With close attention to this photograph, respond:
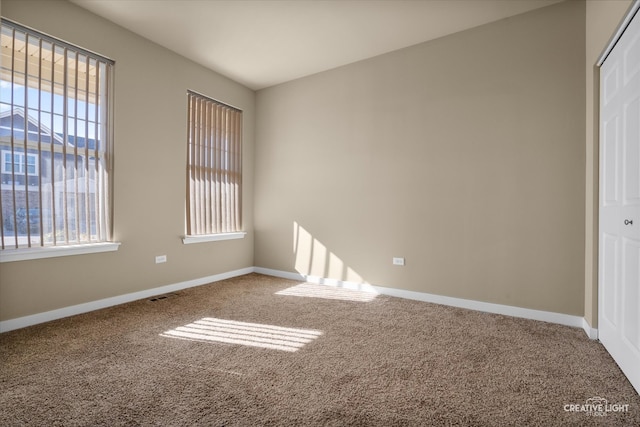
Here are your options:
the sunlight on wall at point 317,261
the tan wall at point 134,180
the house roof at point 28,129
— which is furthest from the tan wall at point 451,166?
the house roof at point 28,129

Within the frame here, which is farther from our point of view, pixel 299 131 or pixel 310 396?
pixel 299 131

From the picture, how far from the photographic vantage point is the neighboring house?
286 centimetres

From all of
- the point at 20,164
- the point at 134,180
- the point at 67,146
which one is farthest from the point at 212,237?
the point at 20,164

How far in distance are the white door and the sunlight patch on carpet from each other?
2236mm

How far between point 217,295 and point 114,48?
308cm

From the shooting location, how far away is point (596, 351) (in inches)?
99.1

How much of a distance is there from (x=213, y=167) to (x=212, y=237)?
105cm

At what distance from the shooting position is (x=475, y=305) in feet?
11.7

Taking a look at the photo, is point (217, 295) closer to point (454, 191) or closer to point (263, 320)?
point (263, 320)

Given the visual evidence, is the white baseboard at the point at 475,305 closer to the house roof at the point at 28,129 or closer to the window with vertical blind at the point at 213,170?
the window with vertical blind at the point at 213,170

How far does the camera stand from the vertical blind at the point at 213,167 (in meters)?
4.53

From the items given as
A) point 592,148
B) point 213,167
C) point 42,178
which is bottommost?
point 42,178

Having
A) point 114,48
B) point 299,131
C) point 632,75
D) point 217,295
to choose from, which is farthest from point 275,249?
point 632,75

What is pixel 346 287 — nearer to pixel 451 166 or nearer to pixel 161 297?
pixel 451 166
